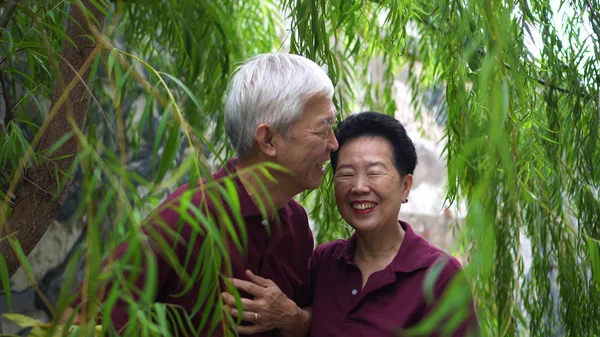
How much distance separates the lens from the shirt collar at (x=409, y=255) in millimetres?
1681

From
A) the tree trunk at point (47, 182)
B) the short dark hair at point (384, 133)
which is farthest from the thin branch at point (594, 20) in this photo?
the tree trunk at point (47, 182)

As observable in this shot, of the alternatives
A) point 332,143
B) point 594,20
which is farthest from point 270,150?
point 594,20

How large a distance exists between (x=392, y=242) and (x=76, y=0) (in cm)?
86

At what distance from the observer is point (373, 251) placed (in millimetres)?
1787

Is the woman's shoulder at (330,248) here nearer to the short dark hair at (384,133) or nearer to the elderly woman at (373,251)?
the elderly woman at (373,251)

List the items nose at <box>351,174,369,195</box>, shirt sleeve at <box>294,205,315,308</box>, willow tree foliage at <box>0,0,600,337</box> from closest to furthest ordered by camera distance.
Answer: willow tree foliage at <box>0,0,600,337</box> < nose at <box>351,174,369,195</box> < shirt sleeve at <box>294,205,315,308</box>

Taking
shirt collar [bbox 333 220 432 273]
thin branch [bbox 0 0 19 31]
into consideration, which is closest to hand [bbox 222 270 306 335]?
→ shirt collar [bbox 333 220 432 273]

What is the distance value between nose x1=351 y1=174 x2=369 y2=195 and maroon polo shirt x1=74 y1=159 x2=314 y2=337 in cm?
17

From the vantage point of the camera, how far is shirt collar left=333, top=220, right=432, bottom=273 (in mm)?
1681

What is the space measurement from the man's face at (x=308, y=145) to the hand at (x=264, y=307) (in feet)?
0.69

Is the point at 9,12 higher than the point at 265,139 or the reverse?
higher

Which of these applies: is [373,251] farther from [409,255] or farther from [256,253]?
[256,253]

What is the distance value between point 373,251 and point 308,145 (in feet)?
1.03

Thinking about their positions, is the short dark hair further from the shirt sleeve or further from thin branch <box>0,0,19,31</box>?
thin branch <box>0,0,19,31</box>
